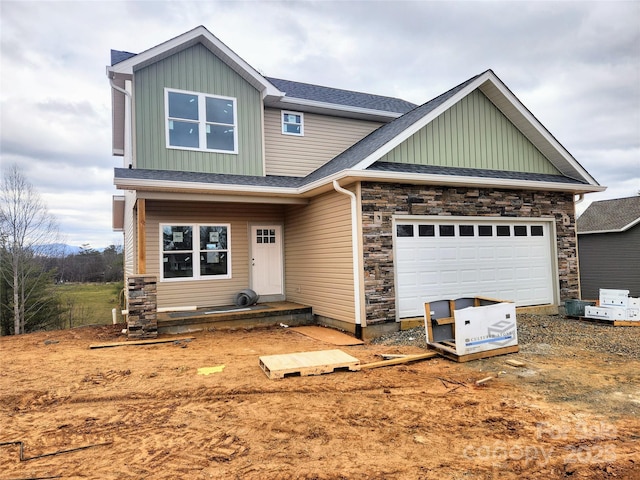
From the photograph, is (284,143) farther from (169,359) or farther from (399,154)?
(169,359)

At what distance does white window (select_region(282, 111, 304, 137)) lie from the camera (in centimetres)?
1138

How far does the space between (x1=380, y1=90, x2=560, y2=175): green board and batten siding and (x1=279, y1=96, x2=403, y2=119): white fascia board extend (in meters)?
3.19

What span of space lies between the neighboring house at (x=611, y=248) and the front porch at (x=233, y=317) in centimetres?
1305

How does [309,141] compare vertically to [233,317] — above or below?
above

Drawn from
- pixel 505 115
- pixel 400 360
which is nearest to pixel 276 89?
pixel 505 115

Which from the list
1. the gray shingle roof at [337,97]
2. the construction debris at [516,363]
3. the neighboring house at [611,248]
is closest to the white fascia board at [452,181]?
the construction debris at [516,363]

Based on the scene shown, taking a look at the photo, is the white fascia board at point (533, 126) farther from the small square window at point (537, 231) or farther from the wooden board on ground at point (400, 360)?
the wooden board on ground at point (400, 360)

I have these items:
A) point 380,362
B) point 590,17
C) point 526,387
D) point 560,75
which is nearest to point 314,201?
point 380,362

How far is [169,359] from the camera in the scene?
6.53 metres

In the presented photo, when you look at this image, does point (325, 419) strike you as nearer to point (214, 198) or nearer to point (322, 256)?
point (322, 256)

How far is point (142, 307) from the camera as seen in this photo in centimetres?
816

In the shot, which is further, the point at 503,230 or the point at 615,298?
the point at 503,230

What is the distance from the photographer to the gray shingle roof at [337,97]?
11.8 m

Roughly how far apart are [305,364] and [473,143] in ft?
23.1
